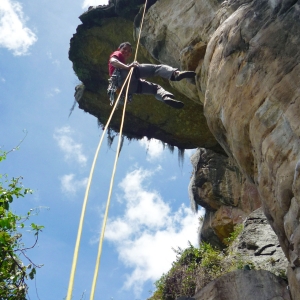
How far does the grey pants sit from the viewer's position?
7441 millimetres

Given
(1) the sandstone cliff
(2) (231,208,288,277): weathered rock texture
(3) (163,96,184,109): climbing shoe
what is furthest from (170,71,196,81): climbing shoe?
(2) (231,208,288,277): weathered rock texture

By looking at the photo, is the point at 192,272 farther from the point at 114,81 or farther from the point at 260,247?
the point at 114,81

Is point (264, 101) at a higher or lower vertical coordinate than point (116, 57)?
lower

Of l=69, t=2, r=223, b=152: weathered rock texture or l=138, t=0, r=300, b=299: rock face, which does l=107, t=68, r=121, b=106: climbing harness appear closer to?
l=138, t=0, r=300, b=299: rock face

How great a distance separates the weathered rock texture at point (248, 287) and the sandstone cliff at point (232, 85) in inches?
20.5

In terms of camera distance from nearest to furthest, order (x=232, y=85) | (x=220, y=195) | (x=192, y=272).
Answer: (x=232, y=85)
(x=192, y=272)
(x=220, y=195)

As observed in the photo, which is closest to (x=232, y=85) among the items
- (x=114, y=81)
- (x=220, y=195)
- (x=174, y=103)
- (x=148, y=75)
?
(x=174, y=103)

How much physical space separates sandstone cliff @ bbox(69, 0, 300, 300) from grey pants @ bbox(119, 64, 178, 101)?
2.01 feet

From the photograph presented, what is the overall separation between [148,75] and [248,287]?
4.44 m

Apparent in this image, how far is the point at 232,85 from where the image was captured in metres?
5.52

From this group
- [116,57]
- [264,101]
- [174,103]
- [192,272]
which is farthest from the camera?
[116,57]

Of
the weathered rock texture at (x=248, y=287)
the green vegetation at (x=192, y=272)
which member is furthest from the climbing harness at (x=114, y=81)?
the weathered rock texture at (x=248, y=287)

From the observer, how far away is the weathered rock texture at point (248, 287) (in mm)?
5035

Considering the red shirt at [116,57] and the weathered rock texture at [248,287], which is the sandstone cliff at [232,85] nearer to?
the weathered rock texture at [248,287]
